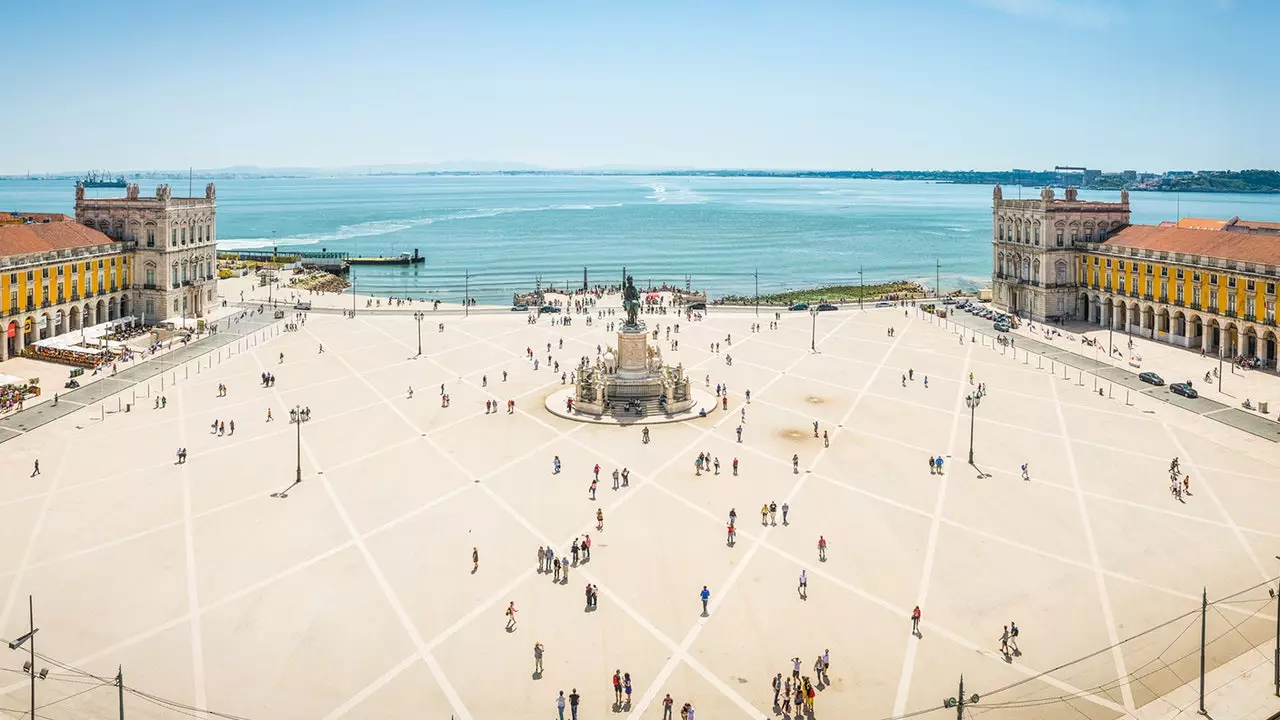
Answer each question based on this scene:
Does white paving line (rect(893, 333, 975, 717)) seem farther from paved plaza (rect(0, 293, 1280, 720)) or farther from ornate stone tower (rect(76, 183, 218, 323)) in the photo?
ornate stone tower (rect(76, 183, 218, 323))

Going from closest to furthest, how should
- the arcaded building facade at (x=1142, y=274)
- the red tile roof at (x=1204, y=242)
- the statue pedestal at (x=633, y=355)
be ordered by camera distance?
the statue pedestal at (x=633, y=355)
the arcaded building facade at (x=1142, y=274)
the red tile roof at (x=1204, y=242)

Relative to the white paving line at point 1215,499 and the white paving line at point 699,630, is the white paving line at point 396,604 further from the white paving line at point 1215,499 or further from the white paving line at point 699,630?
the white paving line at point 1215,499

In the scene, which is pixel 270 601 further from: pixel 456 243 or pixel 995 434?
pixel 456 243

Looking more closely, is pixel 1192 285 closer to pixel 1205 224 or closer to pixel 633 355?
pixel 1205 224

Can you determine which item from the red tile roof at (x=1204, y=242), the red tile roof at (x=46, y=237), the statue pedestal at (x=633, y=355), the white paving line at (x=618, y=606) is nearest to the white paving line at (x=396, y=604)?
the white paving line at (x=618, y=606)

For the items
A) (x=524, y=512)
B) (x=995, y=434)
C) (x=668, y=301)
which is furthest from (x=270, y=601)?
(x=668, y=301)

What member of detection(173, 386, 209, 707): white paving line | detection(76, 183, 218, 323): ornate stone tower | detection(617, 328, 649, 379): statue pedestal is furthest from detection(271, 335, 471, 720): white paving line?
detection(76, 183, 218, 323): ornate stone tower
